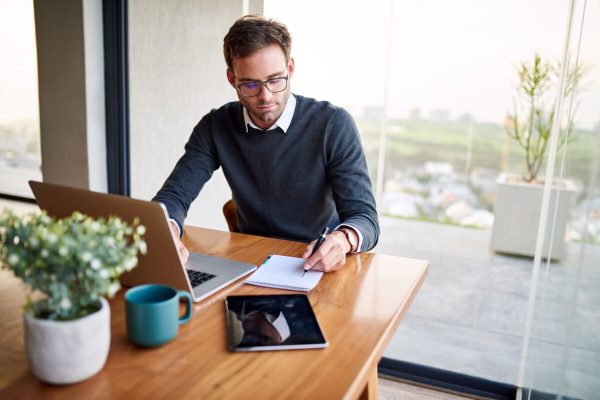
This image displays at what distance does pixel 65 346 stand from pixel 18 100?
167 inches

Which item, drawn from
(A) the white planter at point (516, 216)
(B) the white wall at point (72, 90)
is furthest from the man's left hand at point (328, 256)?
(A) the white planter at point (516, 216)

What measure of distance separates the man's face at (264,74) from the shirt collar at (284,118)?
35 millimetres

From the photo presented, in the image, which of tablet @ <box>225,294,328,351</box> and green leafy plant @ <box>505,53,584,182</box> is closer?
tablet @ <box>225,294,328,351</box>

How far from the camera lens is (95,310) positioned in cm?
70

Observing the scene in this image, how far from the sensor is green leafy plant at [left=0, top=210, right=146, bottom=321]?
626mm

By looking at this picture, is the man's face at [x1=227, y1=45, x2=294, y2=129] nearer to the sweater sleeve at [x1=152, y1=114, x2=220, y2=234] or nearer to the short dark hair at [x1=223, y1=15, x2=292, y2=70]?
the short dark hair at [x1=223, y1=15, x2=292, y2=70]

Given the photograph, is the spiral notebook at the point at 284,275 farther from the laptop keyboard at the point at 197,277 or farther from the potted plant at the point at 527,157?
the potted plant at the point at 527,157

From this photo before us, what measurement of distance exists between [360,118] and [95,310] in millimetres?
2511

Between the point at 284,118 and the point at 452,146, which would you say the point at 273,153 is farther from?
the point at 452,146

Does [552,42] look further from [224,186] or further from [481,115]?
[224,186]

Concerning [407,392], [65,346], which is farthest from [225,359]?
[407,392]

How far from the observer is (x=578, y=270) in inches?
48.1

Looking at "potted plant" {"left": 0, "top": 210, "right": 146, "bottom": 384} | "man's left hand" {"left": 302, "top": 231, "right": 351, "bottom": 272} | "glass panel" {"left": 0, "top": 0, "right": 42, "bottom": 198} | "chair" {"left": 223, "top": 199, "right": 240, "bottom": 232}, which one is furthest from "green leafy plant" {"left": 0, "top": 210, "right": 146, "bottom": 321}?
"glass panel" {"left": 0, "top": 0, "right": 42, "bottom": 198}

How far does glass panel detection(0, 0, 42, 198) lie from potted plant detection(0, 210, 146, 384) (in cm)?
353
